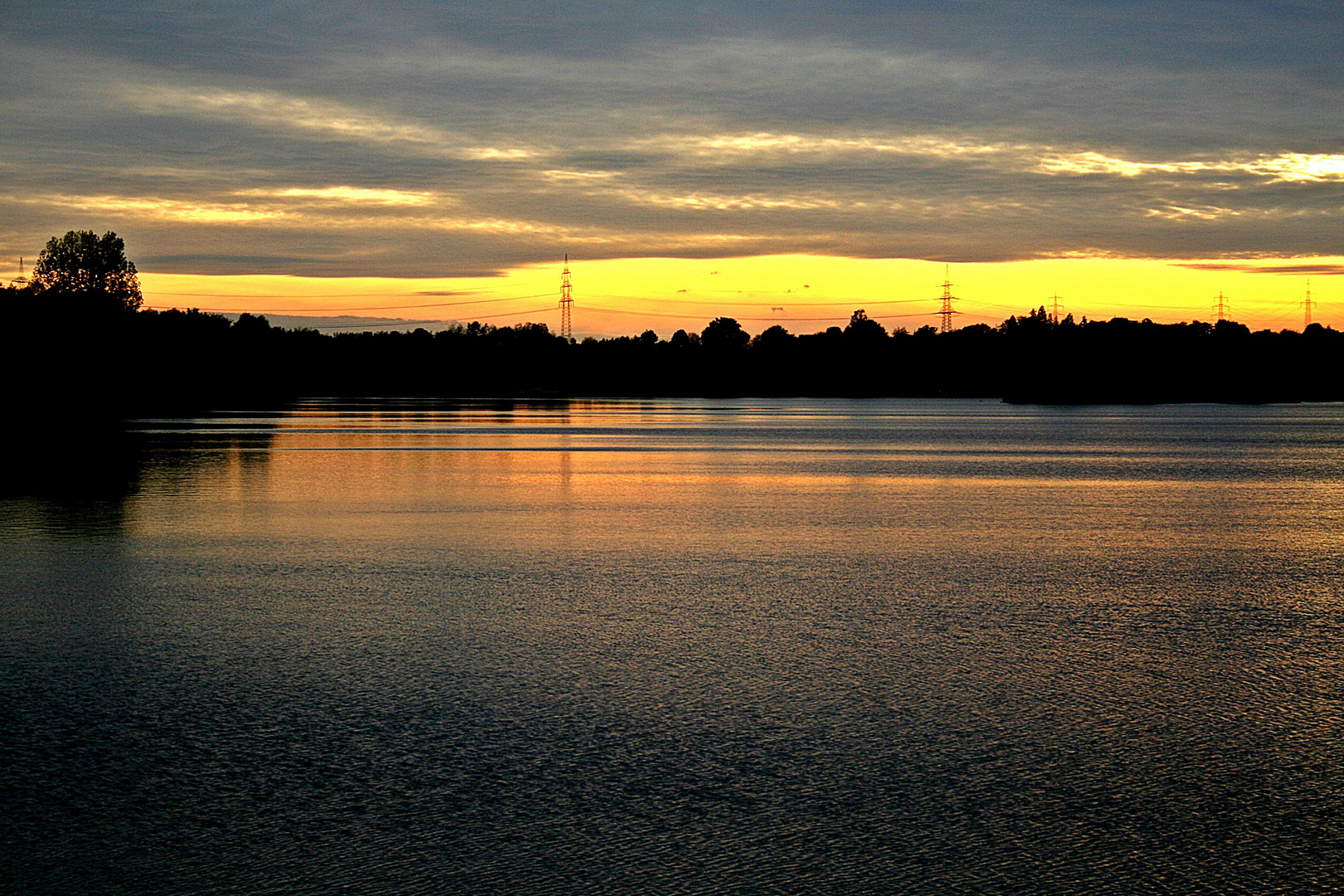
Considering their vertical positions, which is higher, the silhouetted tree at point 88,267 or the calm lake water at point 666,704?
the silhouetted tree at point 88,267

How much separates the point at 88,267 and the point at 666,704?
13109 centimetres

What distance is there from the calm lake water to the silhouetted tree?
113 m

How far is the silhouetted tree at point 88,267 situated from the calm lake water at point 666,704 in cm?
11336

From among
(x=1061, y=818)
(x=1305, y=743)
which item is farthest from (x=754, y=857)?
(x=1305, y=743)

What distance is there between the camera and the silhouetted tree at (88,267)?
12444 cm

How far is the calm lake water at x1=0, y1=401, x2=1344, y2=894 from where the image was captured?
6469 millimetres

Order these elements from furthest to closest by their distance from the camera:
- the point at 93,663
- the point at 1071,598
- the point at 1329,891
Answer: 1. the point at 1071,598
2. the point at 93,663
3. the point at 1329,891

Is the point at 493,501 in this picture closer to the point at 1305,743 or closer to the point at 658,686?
the point at 658,686

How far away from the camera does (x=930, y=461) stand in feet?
141

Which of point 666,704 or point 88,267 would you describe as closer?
point 666,704

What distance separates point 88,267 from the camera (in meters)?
126

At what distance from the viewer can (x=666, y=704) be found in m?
9.46

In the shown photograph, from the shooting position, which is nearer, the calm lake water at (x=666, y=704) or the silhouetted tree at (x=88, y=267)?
the calm lake water at (x=666, y=704)

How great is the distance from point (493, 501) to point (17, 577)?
11625mm
